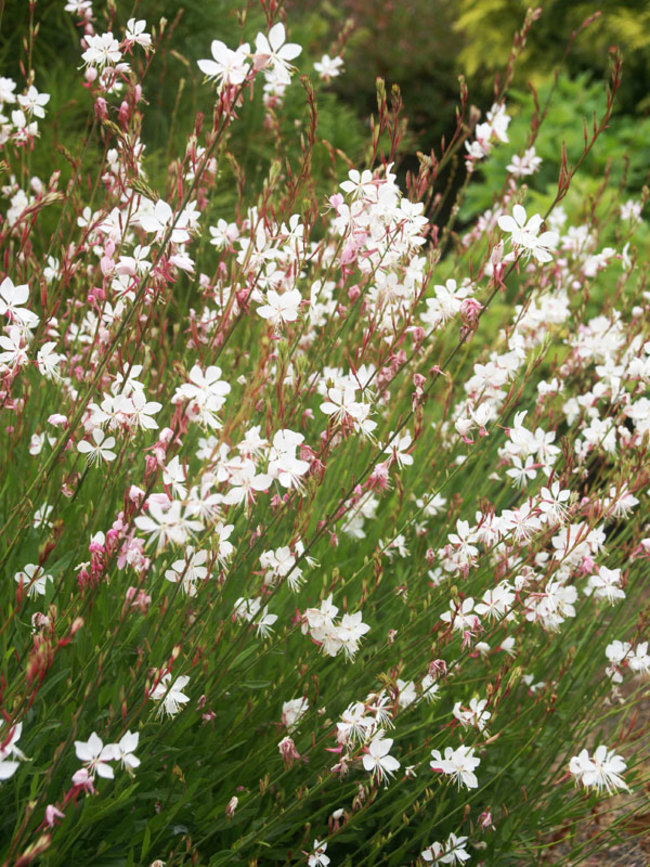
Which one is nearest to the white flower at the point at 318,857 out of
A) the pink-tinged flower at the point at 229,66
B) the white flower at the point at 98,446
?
the white flower at the point at 98,446

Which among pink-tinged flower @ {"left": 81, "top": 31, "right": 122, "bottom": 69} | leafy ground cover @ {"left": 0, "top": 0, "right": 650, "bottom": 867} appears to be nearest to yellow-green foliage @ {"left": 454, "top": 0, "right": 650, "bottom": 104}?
leafy ground cover @ {"left": 0, "top": 0, "right": 650, "bottom": 867}

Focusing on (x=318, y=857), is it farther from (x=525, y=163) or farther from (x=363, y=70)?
(x=363, y=70)

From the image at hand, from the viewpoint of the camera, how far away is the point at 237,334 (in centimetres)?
333

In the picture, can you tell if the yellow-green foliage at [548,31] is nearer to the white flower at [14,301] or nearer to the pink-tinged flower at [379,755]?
Answer: the white flower at [14,301]

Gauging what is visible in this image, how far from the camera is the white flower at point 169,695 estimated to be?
5.48 feet

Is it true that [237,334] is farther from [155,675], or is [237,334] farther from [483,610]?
[155,675]

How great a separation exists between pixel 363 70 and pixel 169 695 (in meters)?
11.4

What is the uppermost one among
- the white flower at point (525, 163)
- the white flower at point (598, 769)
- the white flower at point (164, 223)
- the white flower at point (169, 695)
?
the white flower at point (525, 163)

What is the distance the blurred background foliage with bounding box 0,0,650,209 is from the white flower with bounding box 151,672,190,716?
3.96ft

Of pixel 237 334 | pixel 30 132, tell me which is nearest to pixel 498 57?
pixel 237 334

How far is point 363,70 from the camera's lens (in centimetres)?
1178

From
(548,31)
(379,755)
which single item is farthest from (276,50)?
(548,31)

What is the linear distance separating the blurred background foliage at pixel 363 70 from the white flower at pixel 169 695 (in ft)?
3.96

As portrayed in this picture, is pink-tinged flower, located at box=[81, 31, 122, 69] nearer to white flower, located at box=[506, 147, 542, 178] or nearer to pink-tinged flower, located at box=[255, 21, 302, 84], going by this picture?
pink-tinged flower, located at box=[255, 21, 302, 84]
